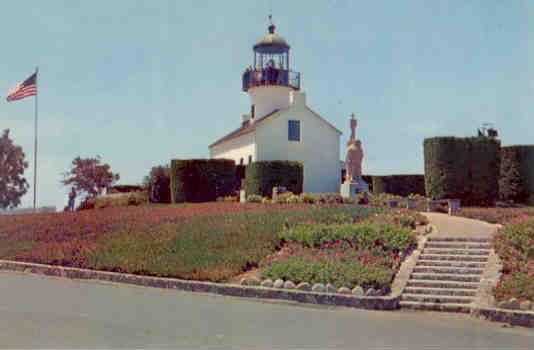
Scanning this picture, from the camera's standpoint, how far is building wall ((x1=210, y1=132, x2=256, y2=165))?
45562 millimetres

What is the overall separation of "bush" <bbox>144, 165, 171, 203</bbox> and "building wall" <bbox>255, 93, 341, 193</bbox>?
20.9 ft

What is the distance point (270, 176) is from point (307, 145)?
715cm

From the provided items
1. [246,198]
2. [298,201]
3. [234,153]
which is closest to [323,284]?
[298,201]

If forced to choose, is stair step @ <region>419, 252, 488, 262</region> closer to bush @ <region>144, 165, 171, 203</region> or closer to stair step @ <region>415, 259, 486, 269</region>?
stair step @ <region>415, 259, 486, 269</region>

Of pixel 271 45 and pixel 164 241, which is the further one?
pixel 271 45

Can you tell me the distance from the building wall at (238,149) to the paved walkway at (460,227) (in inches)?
864

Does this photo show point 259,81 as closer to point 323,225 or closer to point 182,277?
point 323,225

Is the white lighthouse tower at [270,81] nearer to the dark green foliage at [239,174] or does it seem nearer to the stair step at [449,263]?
the dark green foliage at [239,174]

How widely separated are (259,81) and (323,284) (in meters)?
34.4

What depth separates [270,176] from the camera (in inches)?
1577

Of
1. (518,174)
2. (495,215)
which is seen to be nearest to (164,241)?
(495,215)

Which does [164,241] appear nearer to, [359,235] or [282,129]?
[359,235]

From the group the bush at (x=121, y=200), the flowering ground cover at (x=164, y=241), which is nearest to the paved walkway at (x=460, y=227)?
the flowering ground cover at (x=164, y=241)

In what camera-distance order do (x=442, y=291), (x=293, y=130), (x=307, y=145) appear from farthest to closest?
(x=307, y=145), (x=293, y=130), (x=442, y=291)
